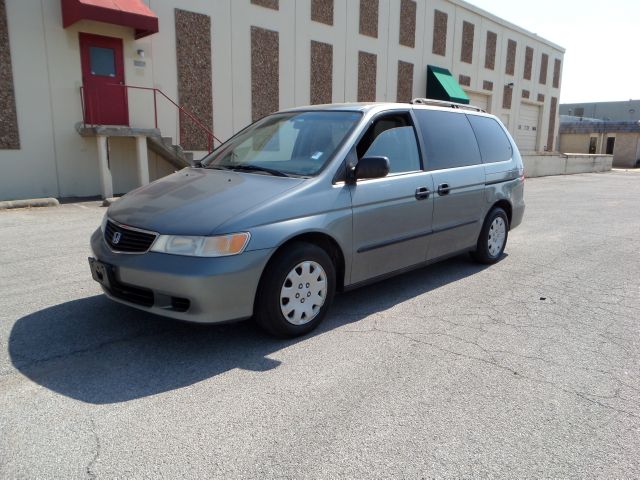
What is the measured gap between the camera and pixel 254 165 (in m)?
4.45

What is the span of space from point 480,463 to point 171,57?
13.5m

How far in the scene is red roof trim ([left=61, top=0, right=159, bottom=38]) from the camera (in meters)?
10.7

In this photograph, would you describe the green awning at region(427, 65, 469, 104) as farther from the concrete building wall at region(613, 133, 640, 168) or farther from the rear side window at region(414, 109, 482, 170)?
the concrete building wall at region(613, 133, 640, 168)

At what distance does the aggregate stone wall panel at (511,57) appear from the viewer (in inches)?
1141

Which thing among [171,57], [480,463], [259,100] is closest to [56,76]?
[171,57]

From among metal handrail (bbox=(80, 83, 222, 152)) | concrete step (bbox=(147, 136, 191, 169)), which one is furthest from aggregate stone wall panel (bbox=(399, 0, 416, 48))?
concrete step (bbox=(147, 136, 191, 169))

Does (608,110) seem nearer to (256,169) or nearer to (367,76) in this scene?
(367,76)

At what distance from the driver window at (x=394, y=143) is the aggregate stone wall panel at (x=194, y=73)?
10.5m

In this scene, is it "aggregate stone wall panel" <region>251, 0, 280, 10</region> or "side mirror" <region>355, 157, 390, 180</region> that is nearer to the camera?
"side mirror" <region>355, 157, 390, 180</region>

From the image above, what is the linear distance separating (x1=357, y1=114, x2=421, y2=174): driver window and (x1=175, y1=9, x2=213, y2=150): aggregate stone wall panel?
1052cm

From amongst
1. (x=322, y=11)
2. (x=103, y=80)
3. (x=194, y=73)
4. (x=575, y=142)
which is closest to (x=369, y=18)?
(x=322, y=11)

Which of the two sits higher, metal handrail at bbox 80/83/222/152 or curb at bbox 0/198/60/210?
metal handrail at bbox 80/83/222/152

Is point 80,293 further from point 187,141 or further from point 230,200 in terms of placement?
point 187,141

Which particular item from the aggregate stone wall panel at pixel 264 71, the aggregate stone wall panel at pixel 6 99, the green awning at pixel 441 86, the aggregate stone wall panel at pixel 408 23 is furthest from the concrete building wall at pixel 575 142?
the aggregate stone wall panel at pixel 6 99
